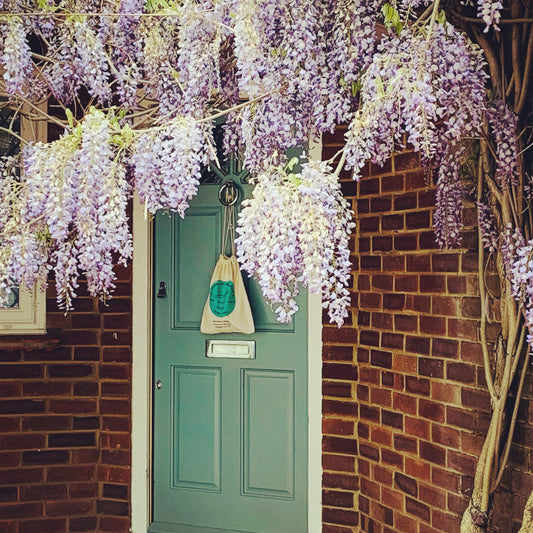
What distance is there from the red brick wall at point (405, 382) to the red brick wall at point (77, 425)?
3.54 feet

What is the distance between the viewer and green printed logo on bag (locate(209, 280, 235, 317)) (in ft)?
12.4

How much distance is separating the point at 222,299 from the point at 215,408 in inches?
23.3

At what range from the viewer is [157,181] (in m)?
2.41

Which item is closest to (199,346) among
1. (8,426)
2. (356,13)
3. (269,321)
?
(269,321)

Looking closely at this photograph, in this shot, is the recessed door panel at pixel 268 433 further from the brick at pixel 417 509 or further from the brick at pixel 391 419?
the brick at pixel 417 509

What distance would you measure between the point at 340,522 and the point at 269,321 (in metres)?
1.05

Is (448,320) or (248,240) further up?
(248,240)

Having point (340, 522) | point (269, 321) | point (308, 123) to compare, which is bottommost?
point (340, 522)

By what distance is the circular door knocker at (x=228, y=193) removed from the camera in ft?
12.7

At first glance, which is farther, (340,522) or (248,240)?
(340,522)

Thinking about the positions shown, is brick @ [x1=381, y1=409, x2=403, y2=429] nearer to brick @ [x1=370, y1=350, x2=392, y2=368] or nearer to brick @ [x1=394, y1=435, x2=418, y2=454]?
brick @ [x1=394, y1=435, x2=418, y2=454]

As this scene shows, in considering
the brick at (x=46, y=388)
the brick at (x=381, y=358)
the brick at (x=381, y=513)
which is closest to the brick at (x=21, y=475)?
the brick at (x=46, y=388)

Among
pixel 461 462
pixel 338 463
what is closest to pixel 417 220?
pixel 461 462

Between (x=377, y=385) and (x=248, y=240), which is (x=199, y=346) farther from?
(x=248, y=240)
